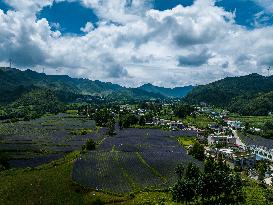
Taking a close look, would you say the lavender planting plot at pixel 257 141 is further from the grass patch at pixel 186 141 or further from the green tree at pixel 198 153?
the green tree at pixel 198 153

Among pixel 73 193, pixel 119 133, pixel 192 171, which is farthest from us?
pixel 119 133

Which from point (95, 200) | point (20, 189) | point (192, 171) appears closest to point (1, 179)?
point (20, 189)

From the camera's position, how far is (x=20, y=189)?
265 feet

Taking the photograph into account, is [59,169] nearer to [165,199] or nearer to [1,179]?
[1,179]

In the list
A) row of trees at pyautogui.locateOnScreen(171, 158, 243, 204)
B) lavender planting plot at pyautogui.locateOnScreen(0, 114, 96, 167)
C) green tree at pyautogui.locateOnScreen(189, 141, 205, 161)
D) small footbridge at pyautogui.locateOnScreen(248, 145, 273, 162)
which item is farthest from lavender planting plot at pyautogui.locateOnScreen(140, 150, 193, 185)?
lavender planting plot at pyautogui.locateOnScreen(0, 114, 96, 167)

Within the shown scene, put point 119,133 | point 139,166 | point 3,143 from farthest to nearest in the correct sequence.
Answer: point 119,133, point 3,143, point 139,166

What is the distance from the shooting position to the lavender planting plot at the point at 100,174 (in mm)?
83188

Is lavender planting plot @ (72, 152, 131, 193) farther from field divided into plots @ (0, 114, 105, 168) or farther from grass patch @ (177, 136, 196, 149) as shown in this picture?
grass patch @ (177, 136, 196, 149)

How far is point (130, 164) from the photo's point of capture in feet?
356

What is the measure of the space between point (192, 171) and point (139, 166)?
80.9ft

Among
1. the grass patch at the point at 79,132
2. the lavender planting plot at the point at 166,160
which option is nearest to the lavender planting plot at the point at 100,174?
the lavender planting plot at the point at 166,160

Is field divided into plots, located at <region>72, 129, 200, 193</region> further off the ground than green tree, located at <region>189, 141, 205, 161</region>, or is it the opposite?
green tree, located at <region>189, 141, 205, 161</region>

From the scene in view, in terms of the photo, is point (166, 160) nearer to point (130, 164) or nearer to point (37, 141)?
point (130, 164)

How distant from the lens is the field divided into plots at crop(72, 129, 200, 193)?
86.1 metres
